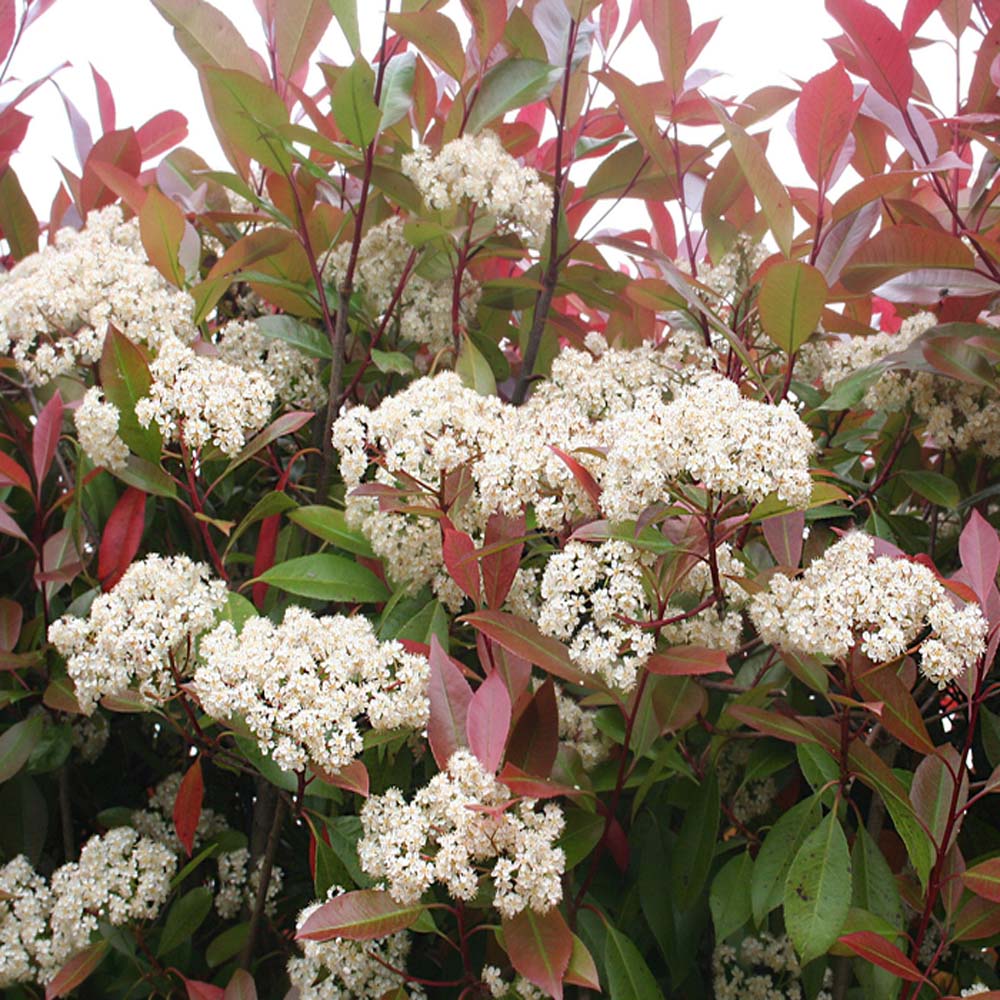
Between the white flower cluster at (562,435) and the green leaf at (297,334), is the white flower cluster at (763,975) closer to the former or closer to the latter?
the white flower cluster at (562,435)

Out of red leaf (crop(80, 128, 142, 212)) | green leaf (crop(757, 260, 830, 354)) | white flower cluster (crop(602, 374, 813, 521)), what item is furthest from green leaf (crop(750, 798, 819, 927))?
red leaf (crop(80, 128, 142, 212))

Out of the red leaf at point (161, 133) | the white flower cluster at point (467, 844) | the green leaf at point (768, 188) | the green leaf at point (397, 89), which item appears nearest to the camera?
the white flower cluster at point (467, 844)

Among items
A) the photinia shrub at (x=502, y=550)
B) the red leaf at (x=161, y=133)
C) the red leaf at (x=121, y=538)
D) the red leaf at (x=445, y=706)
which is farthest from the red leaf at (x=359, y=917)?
the red leaf at (x=161, y=133)

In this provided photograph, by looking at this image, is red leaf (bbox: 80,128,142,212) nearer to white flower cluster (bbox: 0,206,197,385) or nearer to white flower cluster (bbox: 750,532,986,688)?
white flower cluster (bbox: 0,206,197,385)

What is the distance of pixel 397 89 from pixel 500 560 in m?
0.59

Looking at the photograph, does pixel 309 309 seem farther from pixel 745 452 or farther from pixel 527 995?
pixel 527 995

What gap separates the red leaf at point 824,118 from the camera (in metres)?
1.11

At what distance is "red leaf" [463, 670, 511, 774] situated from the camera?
80cm

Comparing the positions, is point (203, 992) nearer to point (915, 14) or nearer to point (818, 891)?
point (818, 891)

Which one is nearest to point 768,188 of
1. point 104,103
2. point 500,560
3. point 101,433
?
point 500,560

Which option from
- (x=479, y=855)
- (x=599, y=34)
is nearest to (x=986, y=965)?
(x=479, y=855)

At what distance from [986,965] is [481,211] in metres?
0.96

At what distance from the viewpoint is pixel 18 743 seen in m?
1.06

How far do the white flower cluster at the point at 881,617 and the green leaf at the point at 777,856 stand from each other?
0.21 meters
